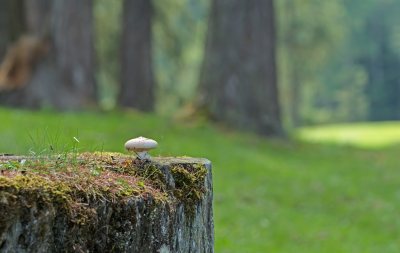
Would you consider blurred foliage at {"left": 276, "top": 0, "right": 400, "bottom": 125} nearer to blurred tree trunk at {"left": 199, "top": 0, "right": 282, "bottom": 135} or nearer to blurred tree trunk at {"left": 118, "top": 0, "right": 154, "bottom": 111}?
blurred tree trunk at {"left": 118, "top": 0, "right": 154, "bottom": 111}

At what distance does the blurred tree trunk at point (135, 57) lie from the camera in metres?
20.7

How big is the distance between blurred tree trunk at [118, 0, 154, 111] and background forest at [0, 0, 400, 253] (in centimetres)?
3

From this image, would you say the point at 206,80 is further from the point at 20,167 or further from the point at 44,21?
the point at 20,167

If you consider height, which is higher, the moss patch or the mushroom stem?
the mushroom stem

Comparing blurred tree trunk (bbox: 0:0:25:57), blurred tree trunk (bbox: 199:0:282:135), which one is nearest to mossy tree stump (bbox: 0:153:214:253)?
blurred tree trunk (bbox: 199:0:282:135)

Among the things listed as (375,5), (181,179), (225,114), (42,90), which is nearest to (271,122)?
(225,114)

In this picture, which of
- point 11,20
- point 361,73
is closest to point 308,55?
point 361,73

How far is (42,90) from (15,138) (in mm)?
4566

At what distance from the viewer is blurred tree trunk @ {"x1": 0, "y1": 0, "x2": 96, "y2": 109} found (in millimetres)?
15266

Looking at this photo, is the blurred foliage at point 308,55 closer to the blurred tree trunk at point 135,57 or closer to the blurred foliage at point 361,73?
the blurred foliage at point 361,73

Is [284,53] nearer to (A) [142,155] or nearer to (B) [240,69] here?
(B) [240,69]

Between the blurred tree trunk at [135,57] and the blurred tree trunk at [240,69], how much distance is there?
514 cm

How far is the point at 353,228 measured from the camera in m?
9.75

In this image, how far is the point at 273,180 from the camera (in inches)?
457
